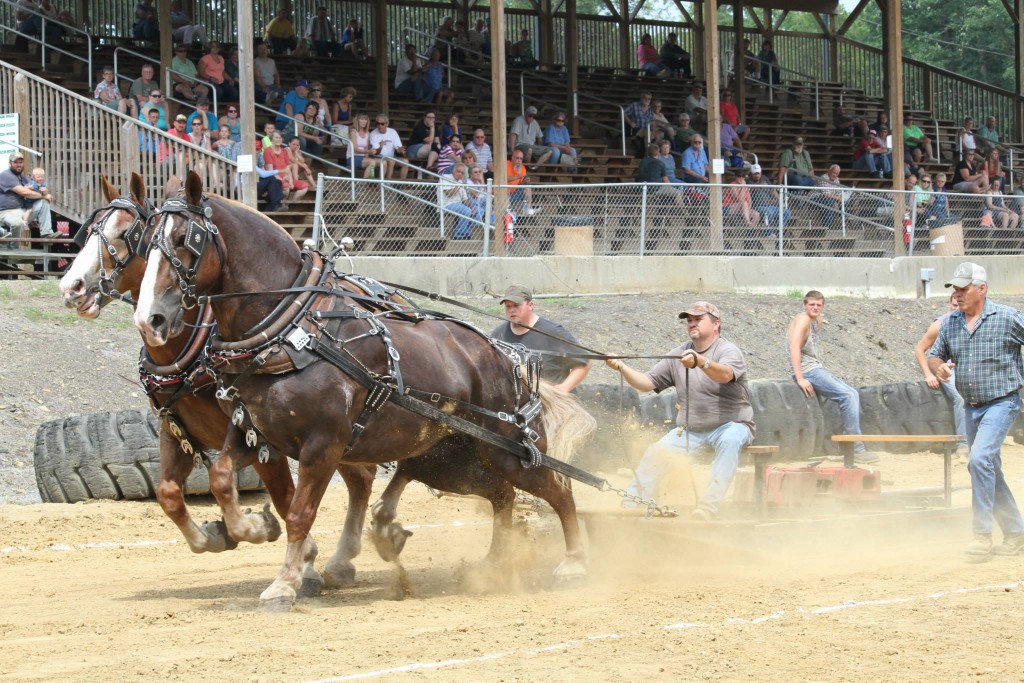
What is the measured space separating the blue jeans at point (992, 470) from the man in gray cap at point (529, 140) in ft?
43.7

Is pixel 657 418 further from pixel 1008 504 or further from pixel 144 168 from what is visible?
pixel 144 168

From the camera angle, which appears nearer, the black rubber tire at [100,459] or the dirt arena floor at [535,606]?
the dirt arena floor at [535,606]

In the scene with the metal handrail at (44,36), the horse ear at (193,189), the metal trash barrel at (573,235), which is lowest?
the horse ear at (193,189)

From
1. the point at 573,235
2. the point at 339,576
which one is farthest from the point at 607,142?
the point at 339,576

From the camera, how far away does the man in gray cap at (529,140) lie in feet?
71.2

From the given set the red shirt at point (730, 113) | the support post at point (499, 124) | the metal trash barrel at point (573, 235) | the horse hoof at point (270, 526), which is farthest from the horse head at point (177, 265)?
the red shirt at point (730, 113)

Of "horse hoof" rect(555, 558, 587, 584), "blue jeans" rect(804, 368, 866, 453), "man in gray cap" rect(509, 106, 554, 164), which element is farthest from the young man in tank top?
"man in gray cap" rect(509, 106, 554, 164)

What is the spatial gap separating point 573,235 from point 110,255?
37.4 feet

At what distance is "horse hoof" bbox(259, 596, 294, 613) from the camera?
6758 millimetres

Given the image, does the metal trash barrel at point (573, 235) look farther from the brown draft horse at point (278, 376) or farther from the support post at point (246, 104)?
the brown draft horse at point (278, 376)

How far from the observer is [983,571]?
816 cm

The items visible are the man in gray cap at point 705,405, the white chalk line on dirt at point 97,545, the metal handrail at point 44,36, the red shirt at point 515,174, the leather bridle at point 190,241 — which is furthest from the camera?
the metal handrail at point 44,36

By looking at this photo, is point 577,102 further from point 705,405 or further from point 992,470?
point 992,470

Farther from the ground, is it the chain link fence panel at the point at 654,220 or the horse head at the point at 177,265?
the chain link fence panel at the point at 654,220
